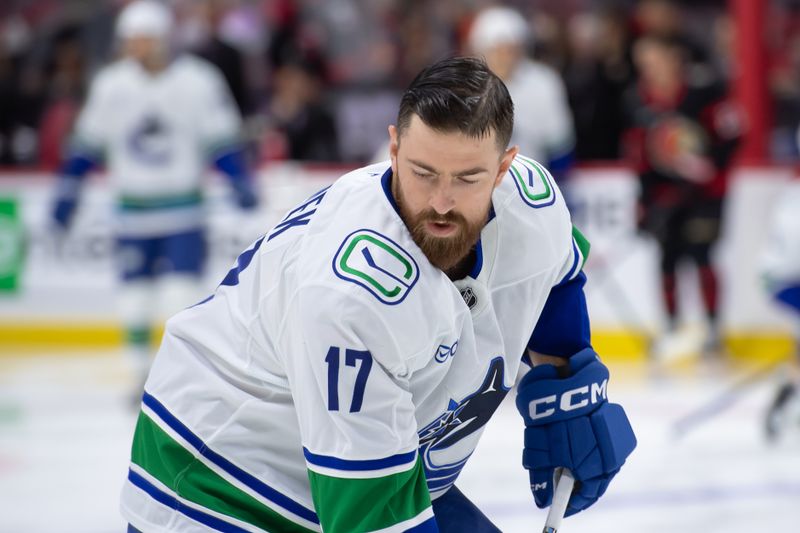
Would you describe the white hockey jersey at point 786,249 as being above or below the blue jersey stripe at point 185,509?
below

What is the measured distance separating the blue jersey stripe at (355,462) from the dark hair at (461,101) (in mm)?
405

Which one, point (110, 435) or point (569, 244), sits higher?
point (569, 244)

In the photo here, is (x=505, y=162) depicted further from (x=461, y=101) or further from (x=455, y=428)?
(x=455, y=428)

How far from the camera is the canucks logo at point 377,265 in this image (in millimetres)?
1537

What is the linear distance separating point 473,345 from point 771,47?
249 inches

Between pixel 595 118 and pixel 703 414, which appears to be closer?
pixel 703 414

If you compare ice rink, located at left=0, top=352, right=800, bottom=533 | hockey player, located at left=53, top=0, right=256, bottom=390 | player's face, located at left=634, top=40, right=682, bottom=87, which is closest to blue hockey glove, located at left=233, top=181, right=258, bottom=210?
hockey player, located at left=53, top=0, right=256, bottom=390

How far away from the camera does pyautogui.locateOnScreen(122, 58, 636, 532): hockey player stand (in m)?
1.56

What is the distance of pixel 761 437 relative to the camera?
466cm

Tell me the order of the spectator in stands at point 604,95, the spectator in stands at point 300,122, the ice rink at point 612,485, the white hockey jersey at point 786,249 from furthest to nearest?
the spectator in stands at point 300,122, the spectator in stands at point 604,95, the white hockey jersey at point 786,249, the ice rink at point 612,485

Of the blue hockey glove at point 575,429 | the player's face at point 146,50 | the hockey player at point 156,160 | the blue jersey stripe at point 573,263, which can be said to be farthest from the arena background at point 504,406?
the blue jersey stripe at point 573,263

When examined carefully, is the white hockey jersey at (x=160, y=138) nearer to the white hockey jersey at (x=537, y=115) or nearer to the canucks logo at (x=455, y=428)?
the white hockey jersey at (x=537, y=115)

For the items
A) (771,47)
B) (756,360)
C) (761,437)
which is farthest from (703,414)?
(771,47)

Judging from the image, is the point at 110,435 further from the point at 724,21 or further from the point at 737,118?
the point at 724,21
